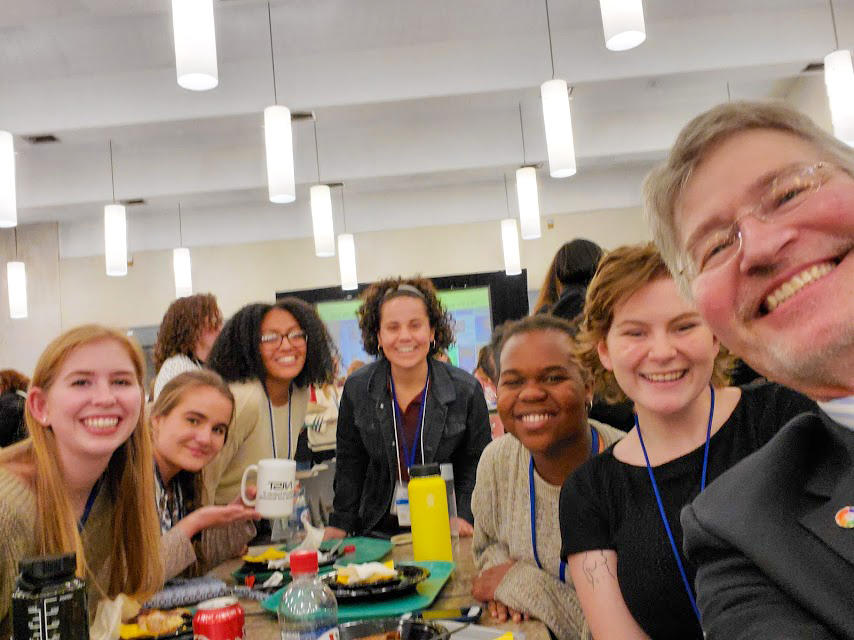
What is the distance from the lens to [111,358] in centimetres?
154

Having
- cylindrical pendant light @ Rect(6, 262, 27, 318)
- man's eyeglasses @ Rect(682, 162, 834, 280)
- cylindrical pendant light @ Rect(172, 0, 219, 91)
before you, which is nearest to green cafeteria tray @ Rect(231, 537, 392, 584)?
man's eyeglasses @ Rect(682, 162, 834, 280)

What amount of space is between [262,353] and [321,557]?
1.23m

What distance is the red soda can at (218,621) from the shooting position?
1.11 m

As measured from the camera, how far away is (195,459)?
205 cm

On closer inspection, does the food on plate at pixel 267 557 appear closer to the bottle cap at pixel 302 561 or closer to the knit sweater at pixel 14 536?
the knit sweater at pixel 14 536

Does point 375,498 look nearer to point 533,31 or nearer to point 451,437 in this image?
point 451,437

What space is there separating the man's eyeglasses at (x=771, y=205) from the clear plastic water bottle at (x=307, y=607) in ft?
2.62

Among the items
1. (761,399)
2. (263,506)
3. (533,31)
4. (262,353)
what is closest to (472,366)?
(533,31)

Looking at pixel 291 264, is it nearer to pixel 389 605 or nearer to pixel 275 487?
pixel 275 487

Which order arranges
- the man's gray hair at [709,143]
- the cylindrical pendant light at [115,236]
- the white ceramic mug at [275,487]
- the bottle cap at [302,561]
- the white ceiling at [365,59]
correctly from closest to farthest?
the man's gray hair at [709,143]
the bottle cap at [302,561]
the white ceramic mug at [275,487]
the white ceiling at [365,59]
the cylindrical pendant light at [115,236]

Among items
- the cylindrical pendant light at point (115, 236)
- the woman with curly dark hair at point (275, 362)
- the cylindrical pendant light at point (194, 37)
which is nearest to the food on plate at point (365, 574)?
the woman with curly dark hair at point (275, 362)

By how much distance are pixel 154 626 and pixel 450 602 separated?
0.57 meters

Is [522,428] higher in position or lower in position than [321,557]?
higher

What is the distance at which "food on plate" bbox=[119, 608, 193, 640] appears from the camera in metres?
1.28
